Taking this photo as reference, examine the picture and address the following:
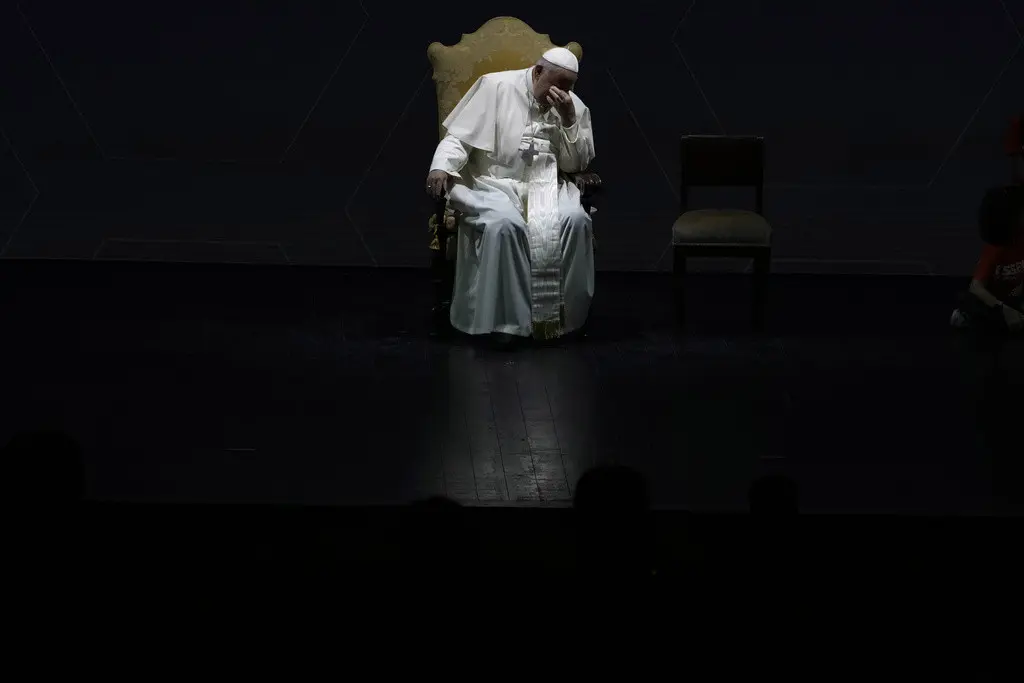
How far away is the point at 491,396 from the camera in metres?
4.89

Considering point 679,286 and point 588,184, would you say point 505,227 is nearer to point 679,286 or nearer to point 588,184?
point 588,184

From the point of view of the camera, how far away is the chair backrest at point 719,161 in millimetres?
6199

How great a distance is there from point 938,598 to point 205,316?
4.23 meters

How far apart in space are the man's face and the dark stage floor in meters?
0.94

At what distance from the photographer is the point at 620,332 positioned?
5.86 m

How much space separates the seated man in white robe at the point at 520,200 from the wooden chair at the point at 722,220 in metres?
0.43

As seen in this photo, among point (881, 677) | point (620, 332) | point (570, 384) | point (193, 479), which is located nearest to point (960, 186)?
point (620, 332)

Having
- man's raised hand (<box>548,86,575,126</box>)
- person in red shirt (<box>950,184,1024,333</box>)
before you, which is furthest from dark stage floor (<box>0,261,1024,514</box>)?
man's raised hand (<box>548,86,575,126</box>)

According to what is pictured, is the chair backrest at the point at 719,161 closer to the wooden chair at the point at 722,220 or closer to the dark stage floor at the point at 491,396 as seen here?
the wooden chair at the point at 722,220

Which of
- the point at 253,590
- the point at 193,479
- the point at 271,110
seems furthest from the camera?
the point at 271,110

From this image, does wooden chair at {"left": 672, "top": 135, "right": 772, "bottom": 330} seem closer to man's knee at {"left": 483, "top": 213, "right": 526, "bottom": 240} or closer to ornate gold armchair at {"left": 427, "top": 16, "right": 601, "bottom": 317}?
ornate gold armchair at {"left": 427, "top": 16, "right": 601, "bottom": 317}

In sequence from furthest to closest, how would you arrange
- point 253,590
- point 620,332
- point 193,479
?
1. point 620,332
2. point 193,479
3. point 253,590

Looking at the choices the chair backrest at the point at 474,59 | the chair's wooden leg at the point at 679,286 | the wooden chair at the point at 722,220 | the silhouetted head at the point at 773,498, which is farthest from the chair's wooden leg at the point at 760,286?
the silhouetted head at the point at 773,498

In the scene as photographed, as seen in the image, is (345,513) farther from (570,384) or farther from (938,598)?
(570,384)
